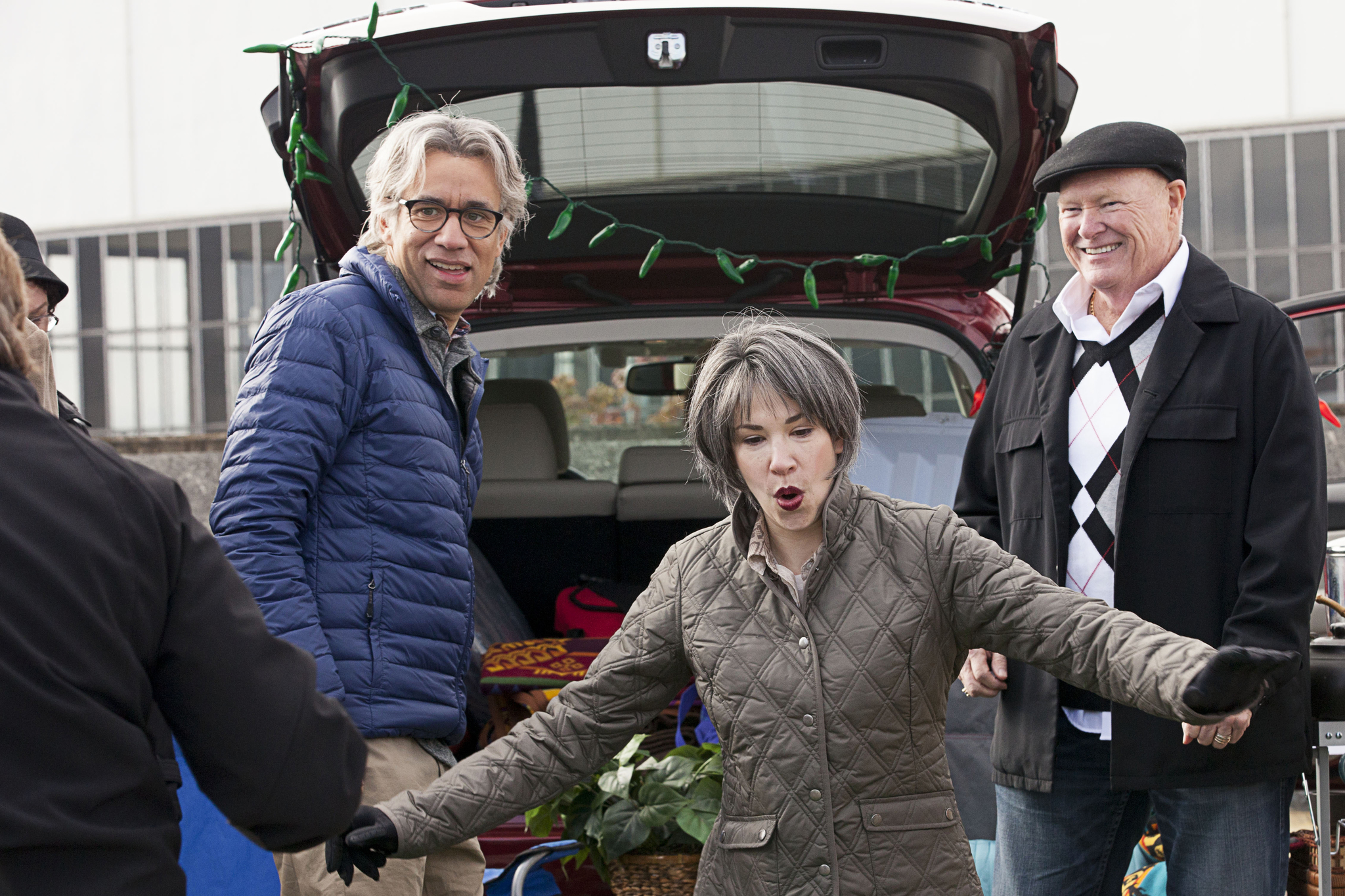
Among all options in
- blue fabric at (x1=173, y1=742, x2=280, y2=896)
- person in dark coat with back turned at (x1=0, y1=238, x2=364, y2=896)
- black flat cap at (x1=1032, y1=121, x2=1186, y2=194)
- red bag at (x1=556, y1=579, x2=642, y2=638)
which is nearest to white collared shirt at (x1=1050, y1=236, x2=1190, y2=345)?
black flat cap at (x1=1032, y1=121, x2=1186, y2=194)

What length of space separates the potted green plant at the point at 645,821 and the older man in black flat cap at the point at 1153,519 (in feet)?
1.93

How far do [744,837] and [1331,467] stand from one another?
27.9 ft

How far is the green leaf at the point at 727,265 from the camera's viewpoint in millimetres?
2773

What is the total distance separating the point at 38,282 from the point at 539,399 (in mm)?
1718

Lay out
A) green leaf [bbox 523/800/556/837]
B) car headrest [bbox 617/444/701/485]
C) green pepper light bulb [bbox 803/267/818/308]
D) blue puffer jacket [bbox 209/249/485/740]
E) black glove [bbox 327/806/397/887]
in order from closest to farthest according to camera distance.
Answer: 1. black glove [bbox 327/806/397/887]
2. blue puffer jacket [bbox 209/249/485/740]
3. green leaf [bbox 523/800/556/837]
4. green pepper light bulb [bbox 803/267/818/308]
5. car headrest [bbox 617/444/701/485]

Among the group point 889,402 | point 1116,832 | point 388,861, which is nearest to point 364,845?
point 388,861

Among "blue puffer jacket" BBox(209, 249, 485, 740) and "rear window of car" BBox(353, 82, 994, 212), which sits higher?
"rear window of car" BBox(353, 82, 994, 212)

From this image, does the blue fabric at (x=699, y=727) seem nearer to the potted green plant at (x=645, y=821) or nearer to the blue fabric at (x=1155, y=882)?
the potted green plant at (x=645, y=821)

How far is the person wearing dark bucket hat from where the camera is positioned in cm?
217

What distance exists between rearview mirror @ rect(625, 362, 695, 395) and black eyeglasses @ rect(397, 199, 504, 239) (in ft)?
6.05

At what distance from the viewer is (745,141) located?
8.35 feet

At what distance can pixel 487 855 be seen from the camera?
2387mm

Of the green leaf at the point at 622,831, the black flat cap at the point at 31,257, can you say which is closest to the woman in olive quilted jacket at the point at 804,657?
the green leaf at the point at 622,831

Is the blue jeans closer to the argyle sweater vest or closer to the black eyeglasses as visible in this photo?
the argyle sweater vest
